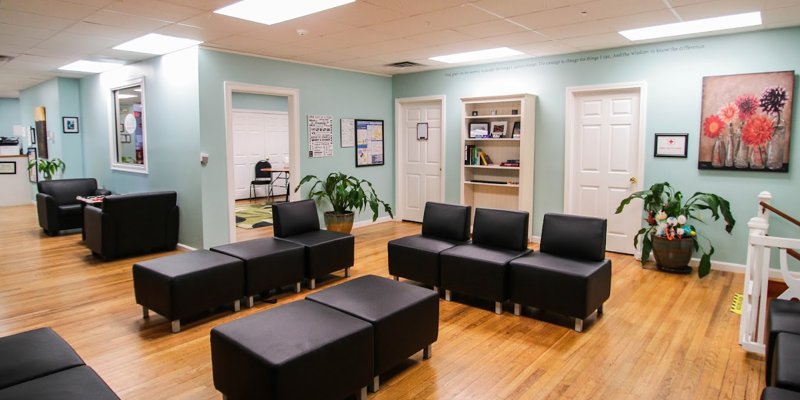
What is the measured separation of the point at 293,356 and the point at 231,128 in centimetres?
428

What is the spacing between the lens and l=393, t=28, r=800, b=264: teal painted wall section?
4797mm

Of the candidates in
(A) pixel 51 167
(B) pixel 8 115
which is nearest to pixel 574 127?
(A) pixel 51 167

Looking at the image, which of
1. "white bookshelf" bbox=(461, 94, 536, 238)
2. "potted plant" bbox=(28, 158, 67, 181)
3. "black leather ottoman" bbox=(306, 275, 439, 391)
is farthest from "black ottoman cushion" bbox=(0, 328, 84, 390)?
"potted plant" bbox=(28, 158, 67, 181)

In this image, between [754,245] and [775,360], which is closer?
[775,360]

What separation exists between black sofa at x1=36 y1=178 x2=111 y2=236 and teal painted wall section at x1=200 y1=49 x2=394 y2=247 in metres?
2.52

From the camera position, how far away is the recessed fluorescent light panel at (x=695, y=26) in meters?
4.37

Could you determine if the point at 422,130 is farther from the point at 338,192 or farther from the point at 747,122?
the point at 747,122

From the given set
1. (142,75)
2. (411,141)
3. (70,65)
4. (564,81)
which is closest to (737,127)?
(564,81)

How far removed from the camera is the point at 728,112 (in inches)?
196

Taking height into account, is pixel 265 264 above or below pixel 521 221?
below

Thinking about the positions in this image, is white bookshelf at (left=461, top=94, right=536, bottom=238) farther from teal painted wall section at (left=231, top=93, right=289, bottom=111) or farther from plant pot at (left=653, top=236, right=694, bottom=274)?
teal painted wall section at (left=231, top=93, right=289, bottom=111)

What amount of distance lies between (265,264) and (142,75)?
3.94 metres

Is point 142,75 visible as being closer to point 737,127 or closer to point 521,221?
point 521,221

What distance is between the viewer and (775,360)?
222 cm
